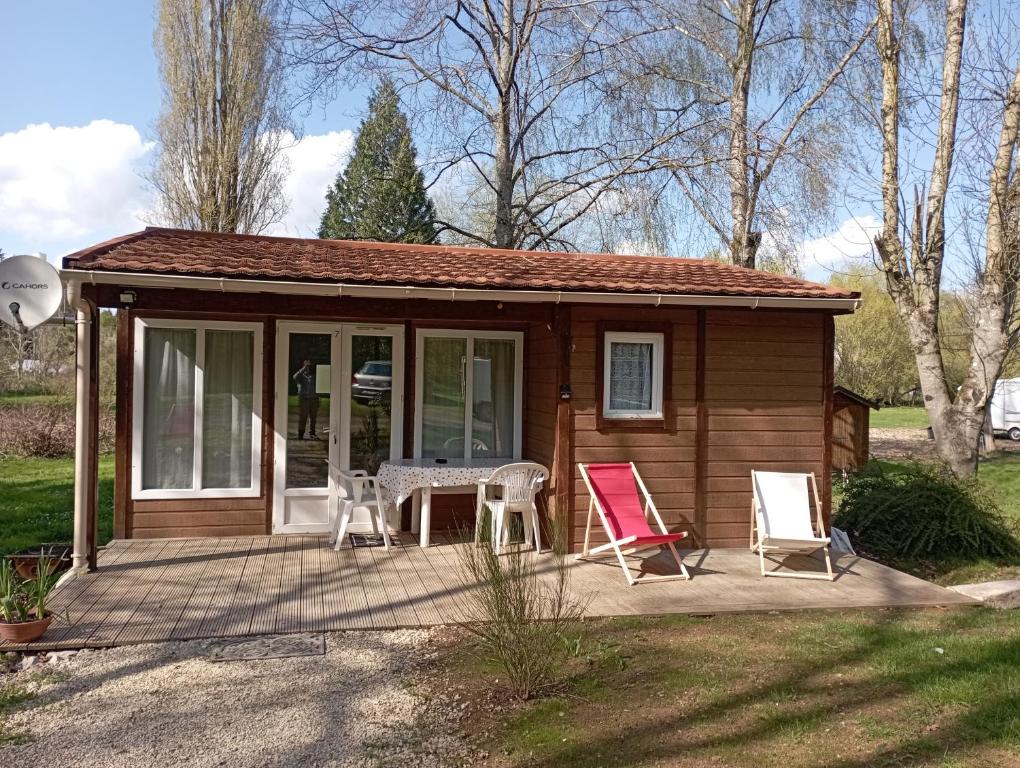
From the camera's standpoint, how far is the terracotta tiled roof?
6652 mm

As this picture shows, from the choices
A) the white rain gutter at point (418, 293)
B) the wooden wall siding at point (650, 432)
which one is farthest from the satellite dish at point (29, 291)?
the wooden wall siding at point (650, 432)

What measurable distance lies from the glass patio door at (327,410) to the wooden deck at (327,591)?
55 cm

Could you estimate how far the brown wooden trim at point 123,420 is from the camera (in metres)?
7.62

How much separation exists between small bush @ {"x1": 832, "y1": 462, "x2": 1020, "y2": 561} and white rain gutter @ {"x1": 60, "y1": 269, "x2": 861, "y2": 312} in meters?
2.36

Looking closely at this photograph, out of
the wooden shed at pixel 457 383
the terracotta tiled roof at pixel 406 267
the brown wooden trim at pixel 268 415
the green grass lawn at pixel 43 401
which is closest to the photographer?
the terracotta tiled roof at pixel 406 267

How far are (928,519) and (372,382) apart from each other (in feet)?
19.8

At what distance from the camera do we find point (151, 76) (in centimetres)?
1628

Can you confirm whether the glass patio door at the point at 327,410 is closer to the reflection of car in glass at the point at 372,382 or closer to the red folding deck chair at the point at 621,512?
the reflection of car in glass at the point at 372,382

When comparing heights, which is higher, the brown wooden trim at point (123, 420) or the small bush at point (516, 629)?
the brown wooden trim at point (123, 420)

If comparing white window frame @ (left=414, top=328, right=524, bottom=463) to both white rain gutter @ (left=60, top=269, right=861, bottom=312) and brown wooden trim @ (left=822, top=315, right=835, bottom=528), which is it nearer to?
white rain gutter @ (left=60, top=269, right=861, bottom=312)

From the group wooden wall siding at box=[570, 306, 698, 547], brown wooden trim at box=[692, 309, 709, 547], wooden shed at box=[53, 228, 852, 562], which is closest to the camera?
wooden shed at box=[53, 228, 852, 562]

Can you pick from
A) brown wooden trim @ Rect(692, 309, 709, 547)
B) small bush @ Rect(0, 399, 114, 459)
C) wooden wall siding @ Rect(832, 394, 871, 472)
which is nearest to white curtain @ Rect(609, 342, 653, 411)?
brown wooden trim @ Rect(692, 309, 709, 547)

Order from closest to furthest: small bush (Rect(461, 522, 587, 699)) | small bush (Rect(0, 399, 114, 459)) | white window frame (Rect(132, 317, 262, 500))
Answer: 1. small bush (Rect(461, 522, 587, 699))
2. white window frame (Rect(132, 317, 262, 500))
3. small bush (Rect(0, 399, 114, 459))

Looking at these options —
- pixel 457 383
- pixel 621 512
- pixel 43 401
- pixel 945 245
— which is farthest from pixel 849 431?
pixel 43 401
